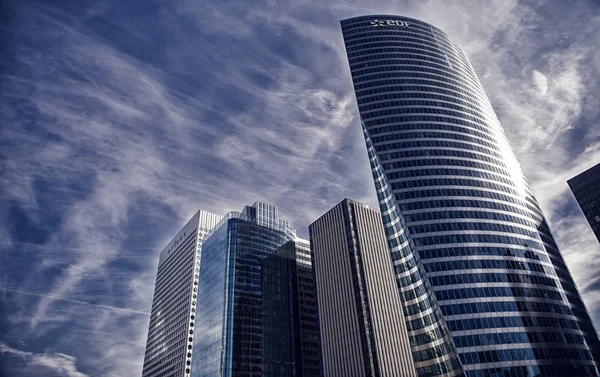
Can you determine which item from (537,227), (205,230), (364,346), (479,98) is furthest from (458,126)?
(205,230)

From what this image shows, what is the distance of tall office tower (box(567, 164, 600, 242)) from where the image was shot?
172125 mm

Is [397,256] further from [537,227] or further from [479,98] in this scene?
[479,98]

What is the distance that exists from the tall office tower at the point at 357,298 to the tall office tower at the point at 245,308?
2652 cm

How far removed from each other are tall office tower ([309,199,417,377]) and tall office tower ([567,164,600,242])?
115 m

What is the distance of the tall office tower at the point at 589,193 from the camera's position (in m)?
172

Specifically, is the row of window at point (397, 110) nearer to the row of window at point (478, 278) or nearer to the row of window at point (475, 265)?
the row of window at point (475, 265)

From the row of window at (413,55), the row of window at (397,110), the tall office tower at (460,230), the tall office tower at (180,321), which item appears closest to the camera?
the tall office tower at (460,230)

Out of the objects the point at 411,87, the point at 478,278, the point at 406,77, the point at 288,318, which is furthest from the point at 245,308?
the point at 406,77

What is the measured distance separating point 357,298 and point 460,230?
35.8 meters

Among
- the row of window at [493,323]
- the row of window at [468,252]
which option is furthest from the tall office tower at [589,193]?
the row of window at [493,323]

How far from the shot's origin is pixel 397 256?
376ft

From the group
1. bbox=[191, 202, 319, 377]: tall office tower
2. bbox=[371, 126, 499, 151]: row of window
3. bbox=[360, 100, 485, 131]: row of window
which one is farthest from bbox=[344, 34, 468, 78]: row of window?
bbox=[191, 202, 319, 377]: tall office tower

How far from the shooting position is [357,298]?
340 ft

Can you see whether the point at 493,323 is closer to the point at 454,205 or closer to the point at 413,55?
the point at 454,205
